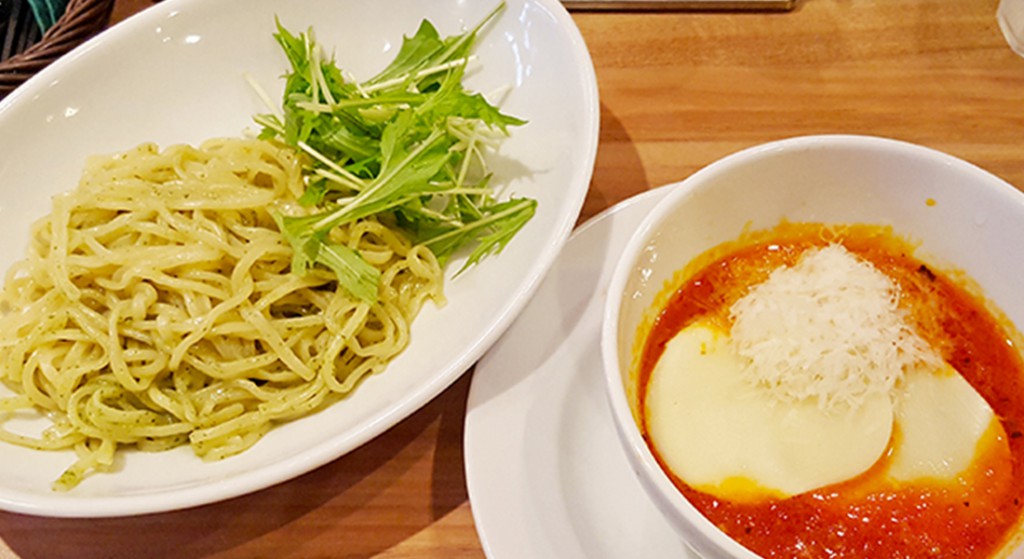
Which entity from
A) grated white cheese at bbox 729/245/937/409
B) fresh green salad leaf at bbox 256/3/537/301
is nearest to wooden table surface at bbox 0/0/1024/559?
fresh green salad leaf at bbox 256/3/537/301

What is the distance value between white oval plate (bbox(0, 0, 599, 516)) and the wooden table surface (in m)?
0.11

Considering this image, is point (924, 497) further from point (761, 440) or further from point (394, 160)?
point (394, 160)

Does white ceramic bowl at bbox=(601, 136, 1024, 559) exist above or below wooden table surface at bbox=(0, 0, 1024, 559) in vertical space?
above

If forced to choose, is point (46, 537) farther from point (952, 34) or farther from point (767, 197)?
point (952, 34)

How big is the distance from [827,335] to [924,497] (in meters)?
0.28

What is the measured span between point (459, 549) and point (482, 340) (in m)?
0.38

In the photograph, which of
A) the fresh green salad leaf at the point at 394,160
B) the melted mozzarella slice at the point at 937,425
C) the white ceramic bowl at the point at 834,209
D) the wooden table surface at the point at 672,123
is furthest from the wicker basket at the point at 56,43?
the melted mozzarella slice at the point at 937,425

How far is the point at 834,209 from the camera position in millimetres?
1495

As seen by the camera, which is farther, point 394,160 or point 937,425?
point 394,160

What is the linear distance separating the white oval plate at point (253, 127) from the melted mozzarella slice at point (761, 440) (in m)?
0.41

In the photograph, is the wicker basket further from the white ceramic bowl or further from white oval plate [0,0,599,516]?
the white ceramic bowl

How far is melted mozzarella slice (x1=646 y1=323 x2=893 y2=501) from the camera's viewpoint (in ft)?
4.05

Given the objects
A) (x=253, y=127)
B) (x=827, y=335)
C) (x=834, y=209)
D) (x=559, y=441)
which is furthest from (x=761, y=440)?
(x=253, y=127)

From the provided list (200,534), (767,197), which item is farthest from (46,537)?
(767,197)
